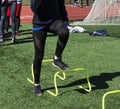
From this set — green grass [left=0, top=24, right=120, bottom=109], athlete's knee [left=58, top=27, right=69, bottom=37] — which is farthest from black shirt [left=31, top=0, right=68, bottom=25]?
green grass [left=0, top=24, right=120, bottom=109]

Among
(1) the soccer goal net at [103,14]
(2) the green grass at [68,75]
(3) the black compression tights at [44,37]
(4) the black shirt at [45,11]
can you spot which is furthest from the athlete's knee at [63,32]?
(1) the soccer goal net at [103,14]

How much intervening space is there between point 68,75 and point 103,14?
8.82m

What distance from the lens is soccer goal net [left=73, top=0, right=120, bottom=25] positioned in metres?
16.2

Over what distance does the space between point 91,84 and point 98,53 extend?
3.12m

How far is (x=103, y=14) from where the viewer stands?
1620 centimetres

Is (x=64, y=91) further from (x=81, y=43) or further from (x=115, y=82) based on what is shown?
(x=81, y=43)

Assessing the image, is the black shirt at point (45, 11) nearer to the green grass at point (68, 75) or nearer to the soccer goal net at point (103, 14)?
the green grass at point (68, 75)

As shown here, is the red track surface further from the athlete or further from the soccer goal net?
the athlete

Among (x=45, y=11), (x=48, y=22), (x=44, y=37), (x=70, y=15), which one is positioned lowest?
(x=70, y=15)

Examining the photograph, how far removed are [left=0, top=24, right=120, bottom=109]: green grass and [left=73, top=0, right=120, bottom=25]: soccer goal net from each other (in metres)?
3.65

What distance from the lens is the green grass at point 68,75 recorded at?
6086mm

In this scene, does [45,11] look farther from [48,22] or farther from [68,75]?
[68,75]

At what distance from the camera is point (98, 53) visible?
33.4 ft

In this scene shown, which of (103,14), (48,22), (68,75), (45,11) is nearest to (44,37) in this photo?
(48,22)
